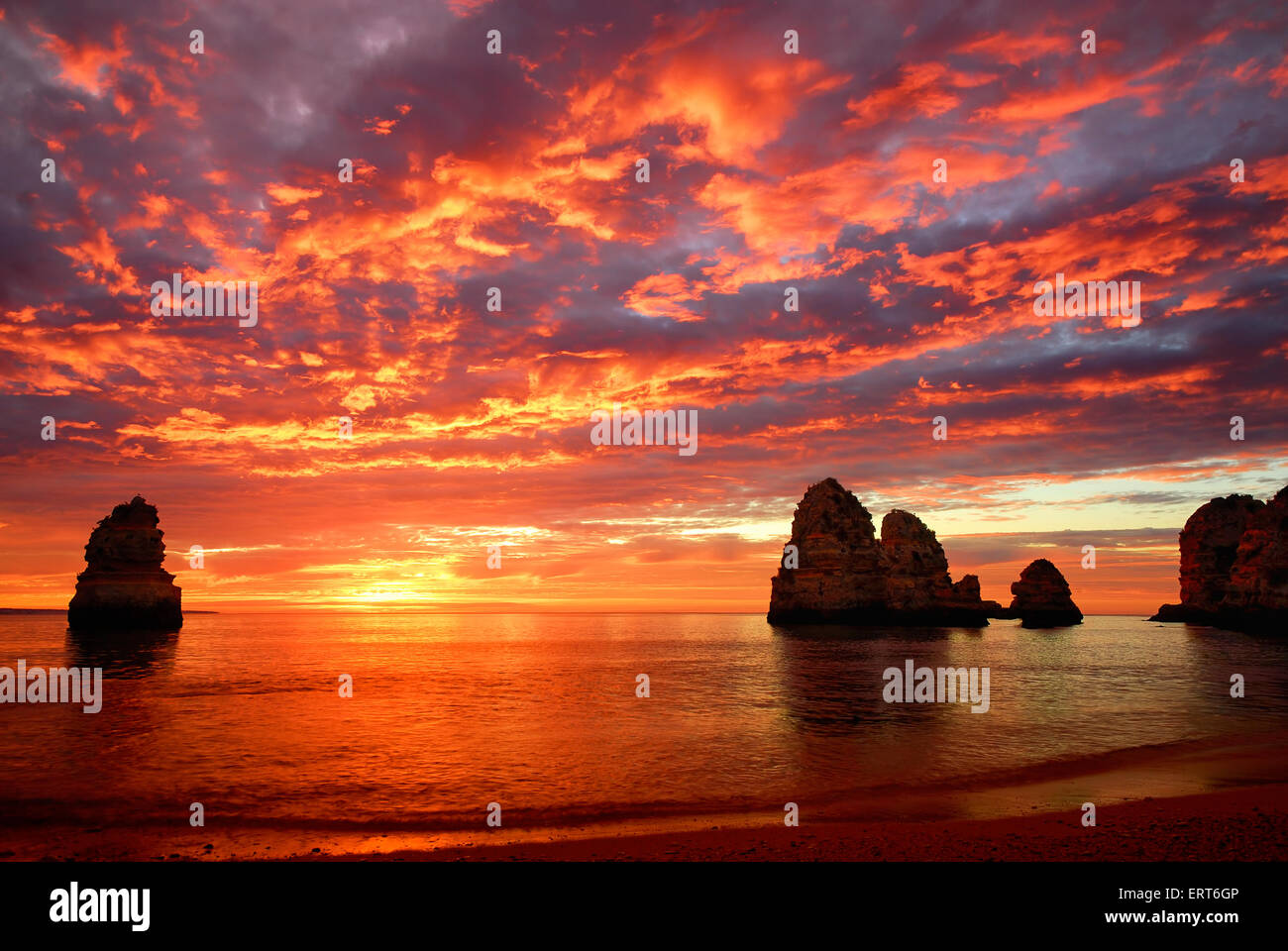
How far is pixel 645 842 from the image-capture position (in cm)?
1247

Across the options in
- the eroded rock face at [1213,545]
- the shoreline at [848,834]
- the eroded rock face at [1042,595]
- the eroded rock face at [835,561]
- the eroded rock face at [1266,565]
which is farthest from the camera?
the eroded rock face at [1042,595]

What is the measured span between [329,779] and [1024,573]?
168 m

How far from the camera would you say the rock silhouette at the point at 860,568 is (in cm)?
12544

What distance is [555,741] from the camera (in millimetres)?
25156

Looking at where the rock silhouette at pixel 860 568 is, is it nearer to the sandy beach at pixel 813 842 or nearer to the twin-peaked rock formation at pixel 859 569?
the twin-peaked rock formation at pixel 859 569

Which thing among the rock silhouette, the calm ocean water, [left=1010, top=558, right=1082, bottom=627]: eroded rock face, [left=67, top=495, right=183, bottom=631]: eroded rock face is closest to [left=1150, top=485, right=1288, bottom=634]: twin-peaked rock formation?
[left=1010, top=558, right=1082, bottom=627]: eroded rock face

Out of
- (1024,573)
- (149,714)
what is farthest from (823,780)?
(1024,573)

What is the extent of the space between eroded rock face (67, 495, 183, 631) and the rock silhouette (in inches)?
4058

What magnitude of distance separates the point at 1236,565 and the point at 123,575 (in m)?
165

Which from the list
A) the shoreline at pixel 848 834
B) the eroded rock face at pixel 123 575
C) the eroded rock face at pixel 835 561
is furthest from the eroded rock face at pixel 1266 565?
the eroded rock face at pixel 123 575

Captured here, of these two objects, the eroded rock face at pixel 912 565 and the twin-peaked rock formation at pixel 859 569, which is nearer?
the twin-peaked rock formation at pixel 859 569
